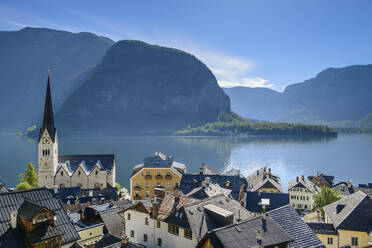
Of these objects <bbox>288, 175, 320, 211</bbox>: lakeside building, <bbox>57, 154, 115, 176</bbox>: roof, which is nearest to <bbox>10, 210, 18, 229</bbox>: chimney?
<bbox>57, 154, 115, 176</bbox>: roof

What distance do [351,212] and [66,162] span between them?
50153mm

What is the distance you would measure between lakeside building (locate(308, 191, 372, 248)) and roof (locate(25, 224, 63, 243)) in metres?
23.6

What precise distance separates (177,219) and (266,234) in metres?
8.46

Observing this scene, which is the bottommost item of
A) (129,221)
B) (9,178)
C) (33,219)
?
(9,178)

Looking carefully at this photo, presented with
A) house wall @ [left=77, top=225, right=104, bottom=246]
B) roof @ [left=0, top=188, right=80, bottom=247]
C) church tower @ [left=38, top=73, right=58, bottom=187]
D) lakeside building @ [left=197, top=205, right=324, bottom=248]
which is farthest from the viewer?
church tower @ [left=38, top=73, right=58, bottom=187]

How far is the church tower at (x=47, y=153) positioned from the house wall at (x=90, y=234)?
3461 centimetres

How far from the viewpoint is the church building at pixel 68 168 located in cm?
6309

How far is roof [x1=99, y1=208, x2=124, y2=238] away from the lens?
109 feet

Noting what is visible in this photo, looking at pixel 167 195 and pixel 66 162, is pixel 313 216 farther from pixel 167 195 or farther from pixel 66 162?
pixel 66 162

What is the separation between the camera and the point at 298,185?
65.0m

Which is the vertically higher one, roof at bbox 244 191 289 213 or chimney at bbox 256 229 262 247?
chimney at bbox 256 229 262 247

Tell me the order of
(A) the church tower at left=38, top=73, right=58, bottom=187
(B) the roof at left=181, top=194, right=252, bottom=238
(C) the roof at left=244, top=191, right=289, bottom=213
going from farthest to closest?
(A) the church tower at left=38, top=73, right=58, bottom=187, (C) the roof at left=244, top=191, right=289, bottom=213, (B) the roof at left=181, top=194, right=252, bottom=238

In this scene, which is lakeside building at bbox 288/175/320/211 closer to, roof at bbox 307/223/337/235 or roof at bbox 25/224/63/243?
roof at bbox 307/223/337/235

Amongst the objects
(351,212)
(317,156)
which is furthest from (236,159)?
(351,212)
